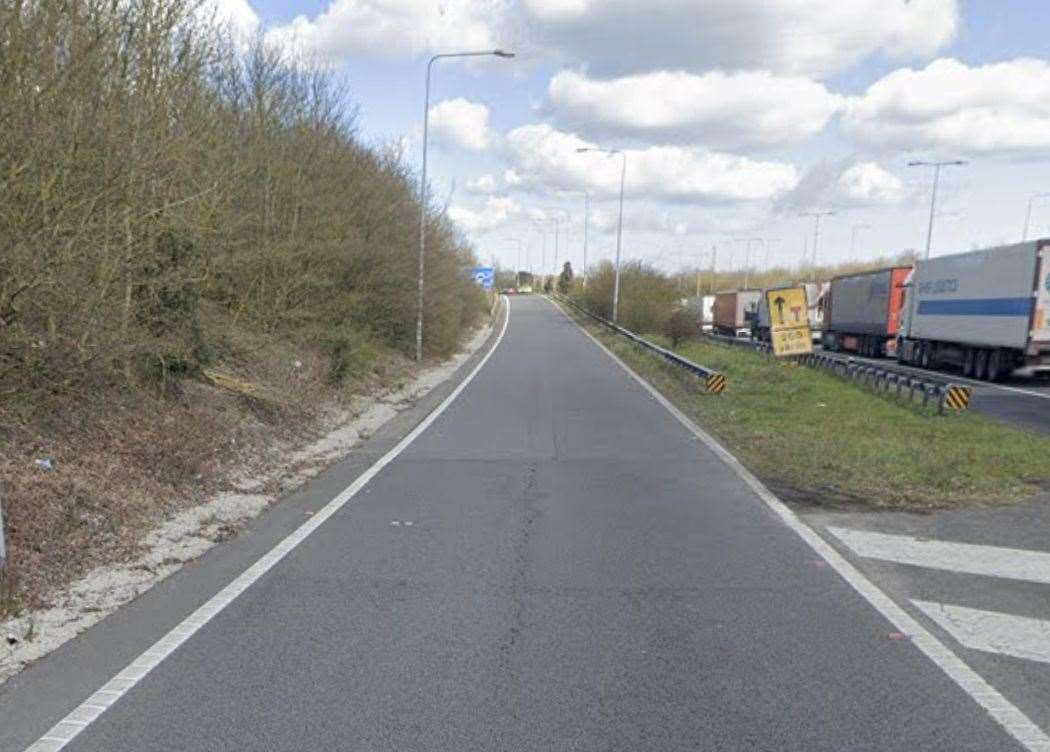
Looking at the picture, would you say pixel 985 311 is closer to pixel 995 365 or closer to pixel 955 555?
pixel 995 365

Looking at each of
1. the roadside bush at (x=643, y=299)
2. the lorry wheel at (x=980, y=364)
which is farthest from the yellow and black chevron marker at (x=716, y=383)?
the roadside bush at (x=643, y=299)

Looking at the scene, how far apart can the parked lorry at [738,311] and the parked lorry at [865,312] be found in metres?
12.1

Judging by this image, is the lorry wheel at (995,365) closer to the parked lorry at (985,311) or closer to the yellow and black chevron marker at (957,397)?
the parked lorry at (985,311)

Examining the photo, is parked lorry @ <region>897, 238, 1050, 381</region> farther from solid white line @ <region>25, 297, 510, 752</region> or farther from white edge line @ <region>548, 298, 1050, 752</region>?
solid white line @ <region>25, 297, 510, 752</region>

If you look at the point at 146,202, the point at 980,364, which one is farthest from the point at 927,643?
the point at 980,364

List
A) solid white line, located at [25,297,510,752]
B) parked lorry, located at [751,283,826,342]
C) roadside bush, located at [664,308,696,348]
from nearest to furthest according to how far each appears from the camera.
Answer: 1. solid white line, located at [25,297,510,752]
2. roadside bush, located at [664,308,696,348]
3. parked lorry, located at [751,283,826,342]

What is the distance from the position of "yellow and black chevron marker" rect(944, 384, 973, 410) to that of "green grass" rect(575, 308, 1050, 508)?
30 centimetres

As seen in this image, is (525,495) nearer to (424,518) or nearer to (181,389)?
(424,518)

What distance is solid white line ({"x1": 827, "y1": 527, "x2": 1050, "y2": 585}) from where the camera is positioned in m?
6.02

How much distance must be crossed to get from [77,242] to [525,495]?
16.7ft

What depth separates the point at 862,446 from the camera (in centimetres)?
1122

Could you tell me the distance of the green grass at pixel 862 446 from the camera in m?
8.73

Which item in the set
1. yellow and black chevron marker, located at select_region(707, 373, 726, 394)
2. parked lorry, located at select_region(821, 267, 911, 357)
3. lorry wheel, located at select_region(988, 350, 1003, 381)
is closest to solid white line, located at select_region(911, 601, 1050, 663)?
yellow and black chevron marker, located at select_region(707, 373, 726, 394)

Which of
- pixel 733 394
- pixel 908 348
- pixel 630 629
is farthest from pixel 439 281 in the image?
pixel 630 629
